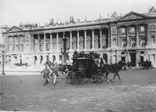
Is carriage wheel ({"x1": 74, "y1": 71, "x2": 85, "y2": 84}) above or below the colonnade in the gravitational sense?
below

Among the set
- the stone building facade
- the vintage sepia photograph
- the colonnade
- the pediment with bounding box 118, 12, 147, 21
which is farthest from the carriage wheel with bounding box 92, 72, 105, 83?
the colonnade

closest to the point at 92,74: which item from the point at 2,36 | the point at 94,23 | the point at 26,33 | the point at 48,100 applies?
the point at 48,100

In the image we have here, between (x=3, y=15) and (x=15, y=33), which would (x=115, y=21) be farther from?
(x=3, y=15)

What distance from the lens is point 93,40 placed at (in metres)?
73.1

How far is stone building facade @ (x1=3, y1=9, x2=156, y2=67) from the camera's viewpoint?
6219 centimetres

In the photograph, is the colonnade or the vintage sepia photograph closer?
the vintage sepia photograph

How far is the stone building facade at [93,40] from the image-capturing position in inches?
2448

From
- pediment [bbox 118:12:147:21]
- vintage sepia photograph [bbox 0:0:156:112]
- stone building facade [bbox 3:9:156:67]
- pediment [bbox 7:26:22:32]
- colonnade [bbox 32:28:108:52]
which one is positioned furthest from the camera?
pediment [bbox 7:26:22:32]

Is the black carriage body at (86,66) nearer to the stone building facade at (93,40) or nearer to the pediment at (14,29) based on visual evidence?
the stone building facade at (93,40)

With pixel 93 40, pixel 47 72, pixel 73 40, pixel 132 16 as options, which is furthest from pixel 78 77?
pixel 73 40

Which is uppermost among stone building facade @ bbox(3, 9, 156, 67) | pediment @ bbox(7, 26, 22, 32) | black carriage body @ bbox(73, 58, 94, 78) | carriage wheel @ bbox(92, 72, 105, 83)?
pediment @ bbox(7, 26, 22, 32)

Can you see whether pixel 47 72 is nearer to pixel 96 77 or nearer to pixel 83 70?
pixel 83 70

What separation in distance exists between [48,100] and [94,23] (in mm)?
61368

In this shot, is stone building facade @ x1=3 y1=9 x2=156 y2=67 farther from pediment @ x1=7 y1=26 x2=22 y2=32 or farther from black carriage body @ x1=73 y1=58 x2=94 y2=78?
black carriage body @ x1=73 y1=58 x2=94 y2=78
